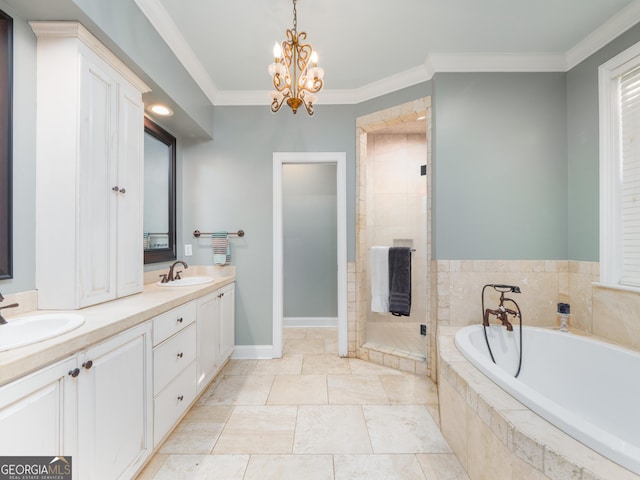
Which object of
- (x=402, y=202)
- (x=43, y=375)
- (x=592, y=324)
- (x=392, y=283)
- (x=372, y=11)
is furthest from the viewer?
(x=402, y=202)

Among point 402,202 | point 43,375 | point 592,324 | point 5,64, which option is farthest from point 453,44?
point 43,375

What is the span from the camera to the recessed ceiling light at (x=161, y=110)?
217cm

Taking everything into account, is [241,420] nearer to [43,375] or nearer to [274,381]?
[274,381]

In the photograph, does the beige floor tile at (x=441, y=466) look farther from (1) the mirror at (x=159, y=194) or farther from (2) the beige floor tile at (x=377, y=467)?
(1) the mirror at (x=159, y=194)

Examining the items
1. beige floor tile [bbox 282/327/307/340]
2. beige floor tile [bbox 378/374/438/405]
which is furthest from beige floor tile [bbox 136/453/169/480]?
beige floor tile [bbox 282/327/307/340]

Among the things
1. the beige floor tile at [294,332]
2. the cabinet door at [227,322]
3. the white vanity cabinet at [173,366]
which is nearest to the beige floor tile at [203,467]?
the white vanity cabinet at [173,366]

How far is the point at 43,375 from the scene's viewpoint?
2.91ft

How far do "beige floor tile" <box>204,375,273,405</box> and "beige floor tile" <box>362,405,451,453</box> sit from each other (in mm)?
806

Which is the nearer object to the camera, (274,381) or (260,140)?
(274,381)

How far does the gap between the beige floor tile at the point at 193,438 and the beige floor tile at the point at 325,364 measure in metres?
0.93

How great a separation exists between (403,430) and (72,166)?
93.4 inches

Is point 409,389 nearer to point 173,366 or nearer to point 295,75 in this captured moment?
point 173,366

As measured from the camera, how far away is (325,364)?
105 inches

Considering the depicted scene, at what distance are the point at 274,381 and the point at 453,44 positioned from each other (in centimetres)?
308
